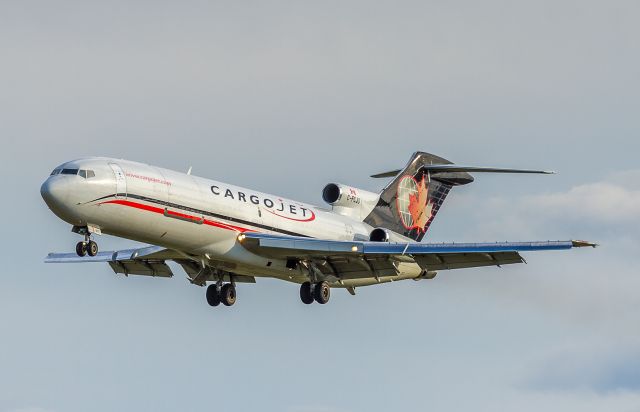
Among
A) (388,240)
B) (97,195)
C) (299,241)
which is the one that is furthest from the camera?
(388,240)

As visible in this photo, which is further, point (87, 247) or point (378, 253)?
point (378, 253)

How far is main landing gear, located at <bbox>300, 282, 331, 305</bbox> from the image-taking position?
45562 mm

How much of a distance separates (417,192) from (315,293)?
7.45 meters

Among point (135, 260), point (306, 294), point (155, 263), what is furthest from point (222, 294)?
point (135, 260)

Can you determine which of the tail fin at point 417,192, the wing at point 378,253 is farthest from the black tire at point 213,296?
the tail fin at point 417,192

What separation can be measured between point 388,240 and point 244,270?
5187mm

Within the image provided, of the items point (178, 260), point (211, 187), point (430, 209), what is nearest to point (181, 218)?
point (211, 187)

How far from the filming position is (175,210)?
4194cm

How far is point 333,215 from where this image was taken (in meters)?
47.6

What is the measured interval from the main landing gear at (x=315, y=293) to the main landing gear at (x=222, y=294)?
248cm

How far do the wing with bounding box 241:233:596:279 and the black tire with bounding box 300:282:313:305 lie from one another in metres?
0.67

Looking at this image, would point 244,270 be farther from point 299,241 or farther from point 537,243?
point 537,243

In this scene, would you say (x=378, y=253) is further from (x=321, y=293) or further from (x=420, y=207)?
(x=420, y=207)

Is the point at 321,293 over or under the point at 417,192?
under
